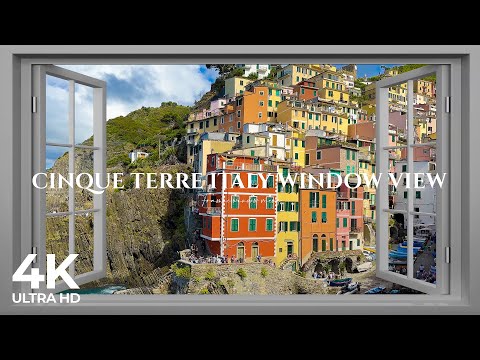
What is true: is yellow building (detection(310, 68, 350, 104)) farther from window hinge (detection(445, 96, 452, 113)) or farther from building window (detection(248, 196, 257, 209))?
window hinge (detection(445, 96, 452, 113))

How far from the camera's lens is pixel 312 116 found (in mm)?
7547

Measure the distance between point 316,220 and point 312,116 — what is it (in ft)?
6.35

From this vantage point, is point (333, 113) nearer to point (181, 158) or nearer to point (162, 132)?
point (181, 158)

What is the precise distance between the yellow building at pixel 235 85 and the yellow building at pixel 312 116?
67 cm

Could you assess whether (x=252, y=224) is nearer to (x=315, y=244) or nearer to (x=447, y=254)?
(x=315, y=244)

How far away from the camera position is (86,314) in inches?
107

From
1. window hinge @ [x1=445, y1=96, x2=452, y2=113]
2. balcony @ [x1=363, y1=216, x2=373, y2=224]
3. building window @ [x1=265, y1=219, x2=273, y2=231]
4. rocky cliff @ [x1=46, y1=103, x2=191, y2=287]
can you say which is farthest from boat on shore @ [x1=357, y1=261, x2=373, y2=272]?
window hinge @ [x1=445, y1=96, x2=452, y2=113]

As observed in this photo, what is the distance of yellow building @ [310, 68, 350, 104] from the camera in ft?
25.2

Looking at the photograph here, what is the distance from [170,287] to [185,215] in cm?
150

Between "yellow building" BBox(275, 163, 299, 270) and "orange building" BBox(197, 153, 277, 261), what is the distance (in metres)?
0.10

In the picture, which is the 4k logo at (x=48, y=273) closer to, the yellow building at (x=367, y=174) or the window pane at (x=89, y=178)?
the window pane at (x=89, y=178)

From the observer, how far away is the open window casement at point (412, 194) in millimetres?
2666
